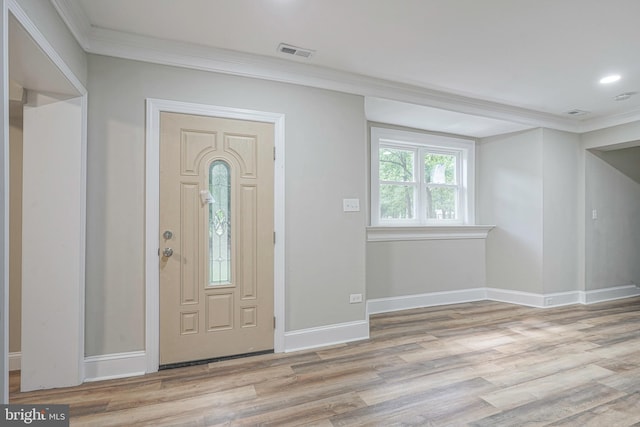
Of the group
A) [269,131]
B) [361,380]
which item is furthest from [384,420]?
[269,131]

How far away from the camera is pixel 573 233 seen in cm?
471

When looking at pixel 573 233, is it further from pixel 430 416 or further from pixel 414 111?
pixel 430 416

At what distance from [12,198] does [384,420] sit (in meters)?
3.13

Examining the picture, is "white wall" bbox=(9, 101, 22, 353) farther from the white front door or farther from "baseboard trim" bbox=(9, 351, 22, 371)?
the white front door

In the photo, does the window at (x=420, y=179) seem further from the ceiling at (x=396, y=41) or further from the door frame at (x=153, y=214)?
the door frame at (x=153, y=214)

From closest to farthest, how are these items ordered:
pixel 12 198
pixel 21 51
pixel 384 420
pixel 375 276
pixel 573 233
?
pixel 21 51 < pixel 384 420 < pixel 12 198 < pixel 375 276 < pixel 573 233

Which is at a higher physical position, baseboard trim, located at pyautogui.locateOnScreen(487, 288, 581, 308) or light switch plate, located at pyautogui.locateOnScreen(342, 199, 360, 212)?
light switch plate, located at pyautogui.locateOnScreen(342, 199, 360, 212)

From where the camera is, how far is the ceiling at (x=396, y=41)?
2180mm

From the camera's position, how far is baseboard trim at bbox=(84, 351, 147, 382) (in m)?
2.38

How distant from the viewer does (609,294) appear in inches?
194

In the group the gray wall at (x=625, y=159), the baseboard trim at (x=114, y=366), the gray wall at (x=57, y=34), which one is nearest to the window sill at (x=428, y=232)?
the gray wall at (x=625, y=159)

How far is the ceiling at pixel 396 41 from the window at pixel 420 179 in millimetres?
876

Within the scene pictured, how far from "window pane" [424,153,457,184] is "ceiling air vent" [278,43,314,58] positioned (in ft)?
8.61

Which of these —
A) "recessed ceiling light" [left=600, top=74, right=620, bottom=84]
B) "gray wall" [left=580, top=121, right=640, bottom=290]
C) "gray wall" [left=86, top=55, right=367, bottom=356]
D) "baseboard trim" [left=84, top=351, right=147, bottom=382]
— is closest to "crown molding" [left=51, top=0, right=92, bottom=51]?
"gray wall" [left=86, top=55, right=367, bottom=356]
